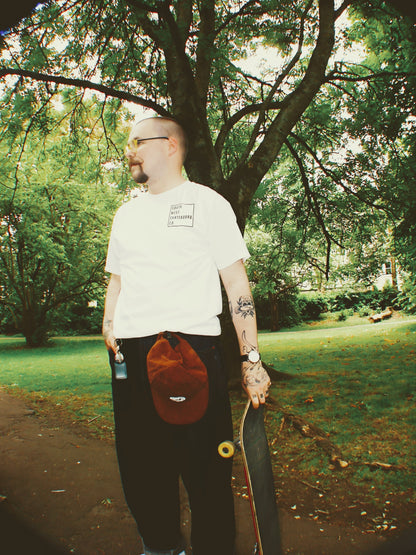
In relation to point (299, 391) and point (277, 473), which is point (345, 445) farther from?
point (299, 391)

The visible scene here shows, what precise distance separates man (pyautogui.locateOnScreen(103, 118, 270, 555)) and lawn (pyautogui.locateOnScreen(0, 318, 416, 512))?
1.98 meters

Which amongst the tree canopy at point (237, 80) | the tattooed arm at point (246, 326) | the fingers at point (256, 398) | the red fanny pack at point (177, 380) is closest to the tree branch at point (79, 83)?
the tree canopy at point (237, 80)

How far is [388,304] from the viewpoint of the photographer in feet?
85.5

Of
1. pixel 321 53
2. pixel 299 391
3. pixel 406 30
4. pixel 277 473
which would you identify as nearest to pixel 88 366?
pixel 299 391

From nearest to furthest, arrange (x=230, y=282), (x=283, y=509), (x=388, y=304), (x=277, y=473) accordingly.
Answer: (x=230, y=282), (x=283, y=509), (x=277, y=473), (x=388, y=304)

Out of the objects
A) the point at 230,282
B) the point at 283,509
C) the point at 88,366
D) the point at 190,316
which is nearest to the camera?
the point at 190,316

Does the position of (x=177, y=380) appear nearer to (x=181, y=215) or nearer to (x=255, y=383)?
(x=255, y=383)

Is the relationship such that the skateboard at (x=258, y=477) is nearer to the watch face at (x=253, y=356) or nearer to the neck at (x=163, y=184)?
the watch face at (x=253, y=356)

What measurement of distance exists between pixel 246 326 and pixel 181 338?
0.36 meters

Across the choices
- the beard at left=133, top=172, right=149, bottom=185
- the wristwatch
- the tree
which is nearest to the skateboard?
the wristwatch

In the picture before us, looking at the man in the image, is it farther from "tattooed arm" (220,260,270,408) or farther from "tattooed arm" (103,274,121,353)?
"tattooed arm" (103,274,121,353)

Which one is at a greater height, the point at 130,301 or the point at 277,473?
the point at 130,301

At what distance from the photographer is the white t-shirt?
181 centimetres

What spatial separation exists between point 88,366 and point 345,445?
340 inches
